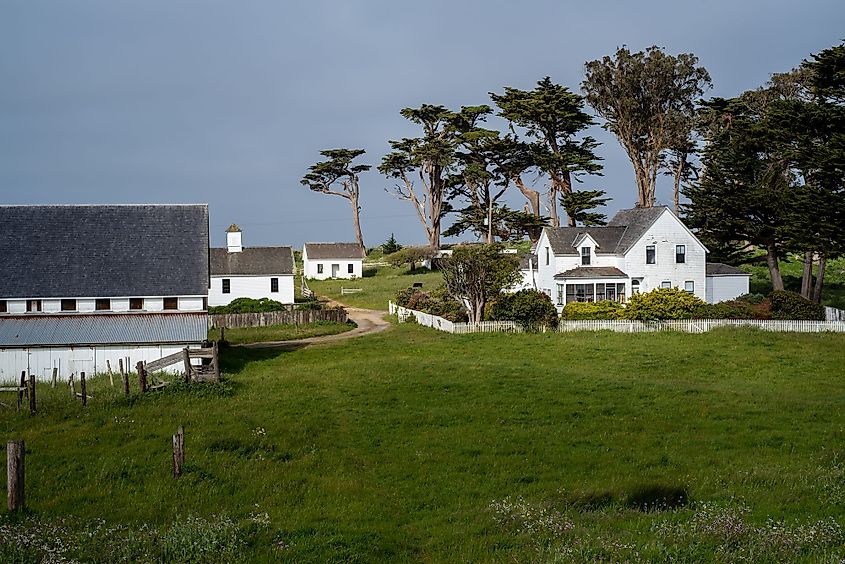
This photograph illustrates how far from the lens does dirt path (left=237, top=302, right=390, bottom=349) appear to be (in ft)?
140

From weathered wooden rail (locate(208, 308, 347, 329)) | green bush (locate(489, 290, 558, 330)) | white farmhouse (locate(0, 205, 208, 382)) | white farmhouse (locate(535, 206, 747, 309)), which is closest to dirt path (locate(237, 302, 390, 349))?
weathered wooden rail (locate(208, 308, 347, 329))

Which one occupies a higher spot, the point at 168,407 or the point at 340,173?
the point at 340,173

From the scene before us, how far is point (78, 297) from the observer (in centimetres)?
3656

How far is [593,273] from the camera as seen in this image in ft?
163

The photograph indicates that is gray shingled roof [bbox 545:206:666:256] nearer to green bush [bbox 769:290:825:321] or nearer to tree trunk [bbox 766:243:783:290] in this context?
tree trunk [bbox 766:243:783:290]

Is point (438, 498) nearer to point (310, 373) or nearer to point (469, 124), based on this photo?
point (310, 373)

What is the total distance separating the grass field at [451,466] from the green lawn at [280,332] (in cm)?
1255

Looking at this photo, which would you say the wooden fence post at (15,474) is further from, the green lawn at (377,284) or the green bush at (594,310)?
the green lawn at (377,284)

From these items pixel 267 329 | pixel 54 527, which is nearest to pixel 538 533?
pixel 54 527

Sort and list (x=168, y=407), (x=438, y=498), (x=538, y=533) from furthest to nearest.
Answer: (x=168, y=407) < (x=438, y=498) < (x=538, y=533)

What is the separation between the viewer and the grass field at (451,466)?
37.9 feet

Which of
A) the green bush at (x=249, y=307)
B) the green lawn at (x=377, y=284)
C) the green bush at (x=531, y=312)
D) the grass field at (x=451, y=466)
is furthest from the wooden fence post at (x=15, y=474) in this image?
the green lawn at (x=377, y=284)

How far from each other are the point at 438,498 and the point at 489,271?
1225 inches

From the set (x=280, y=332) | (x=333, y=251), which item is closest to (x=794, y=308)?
(x=280, y=332)
